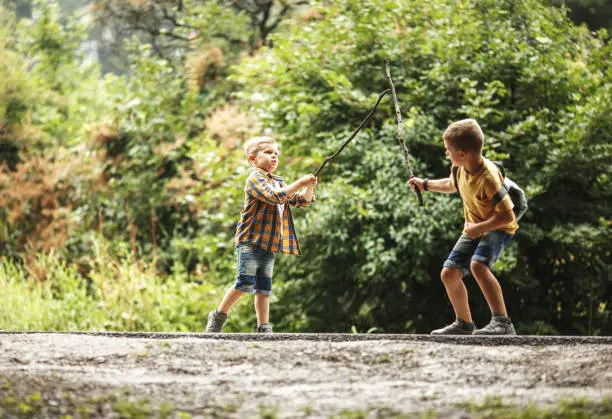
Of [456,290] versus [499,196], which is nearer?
[499,196]

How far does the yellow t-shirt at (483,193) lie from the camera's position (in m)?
4.72

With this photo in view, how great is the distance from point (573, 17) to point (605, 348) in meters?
8.52

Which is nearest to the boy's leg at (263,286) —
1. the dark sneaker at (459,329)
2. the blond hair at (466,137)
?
the dark sneaker at (459,329)

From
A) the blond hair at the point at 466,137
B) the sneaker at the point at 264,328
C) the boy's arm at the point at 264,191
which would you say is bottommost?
the sneaker at the point at 264,328

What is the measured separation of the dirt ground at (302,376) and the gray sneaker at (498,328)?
1.03 ft

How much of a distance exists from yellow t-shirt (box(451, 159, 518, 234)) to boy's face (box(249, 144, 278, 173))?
1296 millimetres

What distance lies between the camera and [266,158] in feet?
17.8

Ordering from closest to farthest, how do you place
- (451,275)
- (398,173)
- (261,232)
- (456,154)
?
(456,154) → (451,275) → (261,232) → (398,173)

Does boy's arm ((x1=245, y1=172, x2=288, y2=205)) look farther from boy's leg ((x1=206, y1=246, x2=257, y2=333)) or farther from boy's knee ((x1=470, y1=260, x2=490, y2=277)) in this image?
boy's knee ((x1=470, y1=260, x2=490, y2=277))

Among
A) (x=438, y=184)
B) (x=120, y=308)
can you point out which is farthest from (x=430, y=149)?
(x=120, y=308)

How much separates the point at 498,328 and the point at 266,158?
6.19 ft

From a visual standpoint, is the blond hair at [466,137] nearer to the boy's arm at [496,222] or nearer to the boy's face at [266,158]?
the boy's arm at [496,222]

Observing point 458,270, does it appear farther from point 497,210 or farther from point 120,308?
point 120,308

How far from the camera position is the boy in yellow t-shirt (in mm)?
4738
